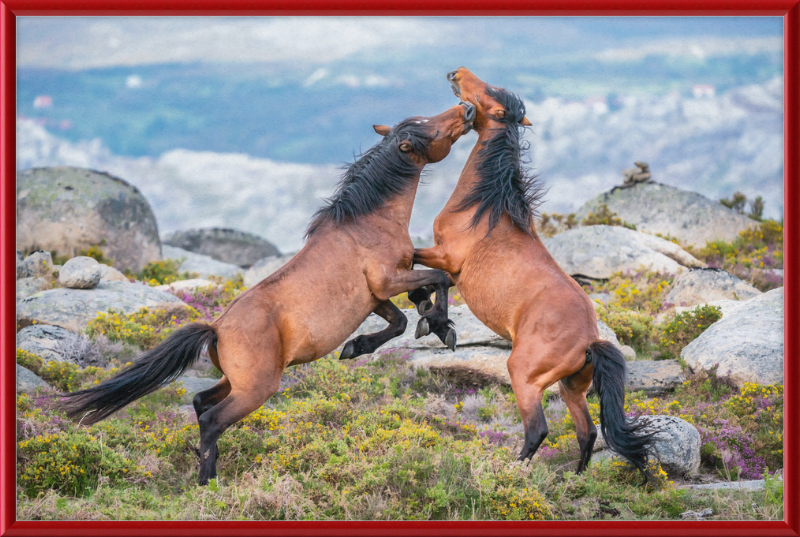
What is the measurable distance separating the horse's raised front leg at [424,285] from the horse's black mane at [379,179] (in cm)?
79

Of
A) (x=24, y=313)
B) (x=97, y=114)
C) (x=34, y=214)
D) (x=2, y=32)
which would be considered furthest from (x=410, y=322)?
(x=34, y=214)

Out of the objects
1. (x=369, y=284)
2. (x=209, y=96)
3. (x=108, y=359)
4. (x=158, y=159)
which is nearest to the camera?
(x=369, y=284)

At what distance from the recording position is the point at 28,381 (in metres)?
8.30

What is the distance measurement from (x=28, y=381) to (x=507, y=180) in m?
6.48

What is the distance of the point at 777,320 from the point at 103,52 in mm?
11837

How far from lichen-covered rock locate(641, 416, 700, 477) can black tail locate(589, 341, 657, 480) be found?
84 centimetres

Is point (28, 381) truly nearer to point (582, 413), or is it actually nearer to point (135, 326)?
point (135, 326)

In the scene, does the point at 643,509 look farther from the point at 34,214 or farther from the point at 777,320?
the point at 34,214

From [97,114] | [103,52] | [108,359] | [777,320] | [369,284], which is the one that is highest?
[103,52]

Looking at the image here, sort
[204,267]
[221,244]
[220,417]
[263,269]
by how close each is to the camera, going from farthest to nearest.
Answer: [221,244]
[204,267]
[263,269]
[220,417]

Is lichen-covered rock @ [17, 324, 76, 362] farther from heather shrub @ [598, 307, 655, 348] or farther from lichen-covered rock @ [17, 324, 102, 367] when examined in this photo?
heather shrub @ [598, 307, 655, 348]

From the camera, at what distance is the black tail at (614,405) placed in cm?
585

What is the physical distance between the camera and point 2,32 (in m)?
5.56
